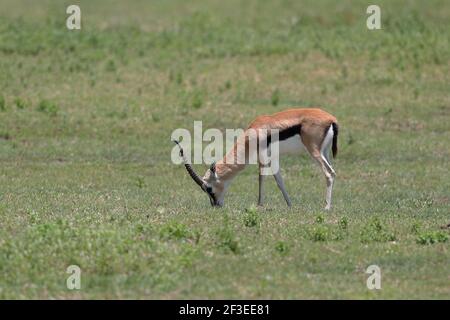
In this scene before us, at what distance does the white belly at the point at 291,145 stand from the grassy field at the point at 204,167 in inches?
33.1

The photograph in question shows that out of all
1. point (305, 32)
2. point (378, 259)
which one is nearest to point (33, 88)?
point (305, 32)

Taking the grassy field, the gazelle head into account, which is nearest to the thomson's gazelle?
the gazelle head

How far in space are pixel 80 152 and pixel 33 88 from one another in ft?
14.7

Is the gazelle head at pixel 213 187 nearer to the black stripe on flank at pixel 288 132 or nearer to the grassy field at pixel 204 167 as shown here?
the grassy field at pixel 204 167

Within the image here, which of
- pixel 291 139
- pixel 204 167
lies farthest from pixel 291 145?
pixel 204 167

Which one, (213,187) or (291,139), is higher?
(291,139)

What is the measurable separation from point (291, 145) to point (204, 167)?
4.37m

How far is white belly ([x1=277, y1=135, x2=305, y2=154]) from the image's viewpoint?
1672 cm

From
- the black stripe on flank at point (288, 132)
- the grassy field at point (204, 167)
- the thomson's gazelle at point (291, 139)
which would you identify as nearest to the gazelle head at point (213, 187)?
the thomson's gazelle at point (291, 139)

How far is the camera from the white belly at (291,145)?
1672 cm

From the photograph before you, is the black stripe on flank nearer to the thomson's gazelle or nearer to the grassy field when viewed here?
the thomson's gazelle

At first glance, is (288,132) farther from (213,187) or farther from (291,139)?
(213,187)

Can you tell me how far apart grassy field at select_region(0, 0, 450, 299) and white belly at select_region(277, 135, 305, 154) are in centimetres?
84

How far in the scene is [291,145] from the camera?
55.2 ft
